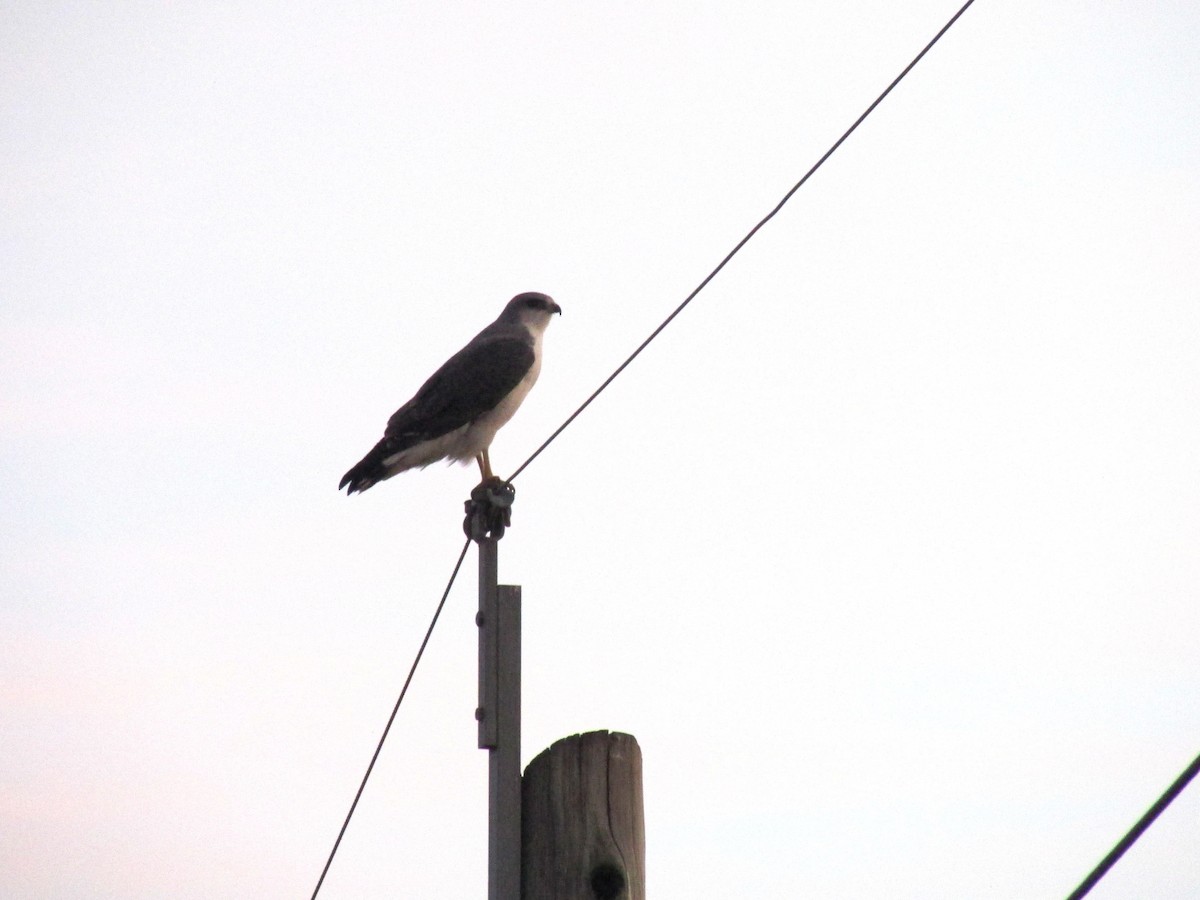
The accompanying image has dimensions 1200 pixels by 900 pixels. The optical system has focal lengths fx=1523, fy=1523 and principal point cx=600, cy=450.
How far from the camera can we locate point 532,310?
924cm

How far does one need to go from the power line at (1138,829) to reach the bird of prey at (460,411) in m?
5.14

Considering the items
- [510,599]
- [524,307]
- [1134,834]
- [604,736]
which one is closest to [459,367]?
[524,307]

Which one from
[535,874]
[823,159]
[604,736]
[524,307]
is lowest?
[535,874]

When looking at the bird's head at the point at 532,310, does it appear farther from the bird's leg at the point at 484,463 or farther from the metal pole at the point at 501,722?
the metal pole at the point at 501,722

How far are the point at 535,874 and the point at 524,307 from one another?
19.2ft

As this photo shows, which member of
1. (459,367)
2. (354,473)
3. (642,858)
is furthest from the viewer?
(459,367)

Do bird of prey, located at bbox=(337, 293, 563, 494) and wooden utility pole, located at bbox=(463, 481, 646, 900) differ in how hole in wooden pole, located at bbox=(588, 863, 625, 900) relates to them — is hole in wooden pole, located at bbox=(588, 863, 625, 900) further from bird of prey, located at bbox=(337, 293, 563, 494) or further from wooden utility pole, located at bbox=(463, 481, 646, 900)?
bird of prey, located at bbox=(337, 293, 563, 494)

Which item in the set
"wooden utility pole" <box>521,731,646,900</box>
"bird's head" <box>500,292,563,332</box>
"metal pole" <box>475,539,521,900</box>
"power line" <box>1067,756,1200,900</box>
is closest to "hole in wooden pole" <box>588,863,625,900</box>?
"wooden utility pole" <box>521,731,646,900</box>

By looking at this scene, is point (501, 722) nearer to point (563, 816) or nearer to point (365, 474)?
point (563, 816)

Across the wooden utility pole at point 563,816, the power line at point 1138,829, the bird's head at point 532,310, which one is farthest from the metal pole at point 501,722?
the bird's head at point 532,310

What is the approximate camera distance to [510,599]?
13.5 ft

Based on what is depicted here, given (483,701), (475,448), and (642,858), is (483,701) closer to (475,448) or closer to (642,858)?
(642,858)

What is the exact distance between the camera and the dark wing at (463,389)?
299 inches

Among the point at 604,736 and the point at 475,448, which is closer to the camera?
the point at 604,736
